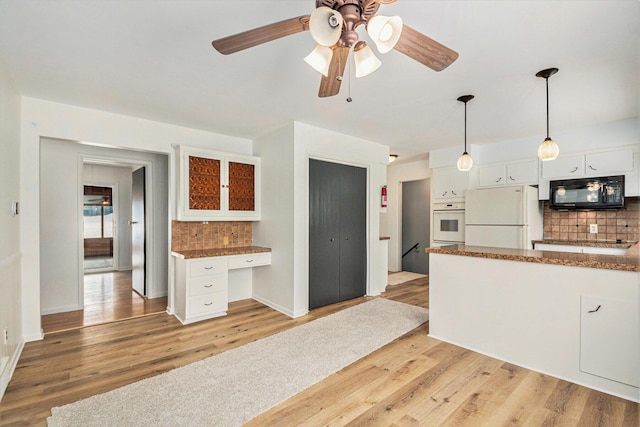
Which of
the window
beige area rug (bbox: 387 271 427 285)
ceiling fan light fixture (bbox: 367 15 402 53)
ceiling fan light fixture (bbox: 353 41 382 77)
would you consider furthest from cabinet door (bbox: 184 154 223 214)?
the window

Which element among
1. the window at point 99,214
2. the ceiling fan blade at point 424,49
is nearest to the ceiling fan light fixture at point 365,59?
the ceiling fan blade at point 424,49

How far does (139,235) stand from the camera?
478cm

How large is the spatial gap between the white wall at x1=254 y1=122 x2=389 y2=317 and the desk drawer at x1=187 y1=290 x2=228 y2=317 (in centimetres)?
67

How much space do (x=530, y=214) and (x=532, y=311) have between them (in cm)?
213

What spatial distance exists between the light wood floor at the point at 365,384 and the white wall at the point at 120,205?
3.93 metres

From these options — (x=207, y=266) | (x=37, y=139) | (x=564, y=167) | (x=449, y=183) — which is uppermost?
(x=37, y=139)

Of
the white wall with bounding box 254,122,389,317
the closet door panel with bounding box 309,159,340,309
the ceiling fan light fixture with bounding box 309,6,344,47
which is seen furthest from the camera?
the closet door panel with bounding box 309,159,340,309

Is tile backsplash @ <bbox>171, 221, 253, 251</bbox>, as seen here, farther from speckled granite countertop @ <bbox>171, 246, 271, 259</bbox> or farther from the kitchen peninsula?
the kitchen peninsula

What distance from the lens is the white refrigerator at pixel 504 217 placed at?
3.98 meters

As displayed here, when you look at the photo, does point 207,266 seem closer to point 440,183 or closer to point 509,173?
point 440,183

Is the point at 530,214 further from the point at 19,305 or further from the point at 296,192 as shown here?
the point at 19,305

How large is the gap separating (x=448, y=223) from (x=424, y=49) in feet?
13.3

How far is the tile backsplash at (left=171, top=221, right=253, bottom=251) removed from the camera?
3.91 m

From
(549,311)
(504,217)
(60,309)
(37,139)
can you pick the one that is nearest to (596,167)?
(504,217)
